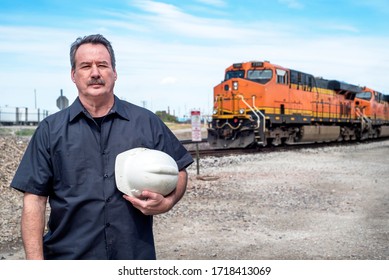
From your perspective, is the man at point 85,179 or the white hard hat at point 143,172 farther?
the man at point 85,179

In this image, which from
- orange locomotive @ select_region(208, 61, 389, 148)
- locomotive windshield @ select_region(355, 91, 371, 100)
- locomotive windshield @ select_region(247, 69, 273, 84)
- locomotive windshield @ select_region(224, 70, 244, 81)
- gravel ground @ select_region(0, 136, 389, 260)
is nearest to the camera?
gravel ground @ select_region(0, 136, 389, 260)

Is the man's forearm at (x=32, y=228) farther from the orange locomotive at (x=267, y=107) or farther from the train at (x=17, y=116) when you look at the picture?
the train at (x=17, y=116)

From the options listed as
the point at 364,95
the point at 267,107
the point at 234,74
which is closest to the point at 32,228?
the point at 267,107

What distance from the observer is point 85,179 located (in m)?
2.40

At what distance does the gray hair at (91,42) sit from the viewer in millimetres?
2435

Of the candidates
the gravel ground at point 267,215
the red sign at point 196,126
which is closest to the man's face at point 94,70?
the gravel ground at point 267,215

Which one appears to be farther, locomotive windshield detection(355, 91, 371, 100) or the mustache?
locomotive windshield detection(355, 91, 371, 100)

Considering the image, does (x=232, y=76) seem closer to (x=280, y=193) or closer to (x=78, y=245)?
(x=280, y=193)

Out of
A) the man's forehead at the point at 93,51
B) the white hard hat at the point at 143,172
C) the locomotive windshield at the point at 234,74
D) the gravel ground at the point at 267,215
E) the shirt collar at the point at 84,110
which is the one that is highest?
the locomotive windshield at the point at 234,74

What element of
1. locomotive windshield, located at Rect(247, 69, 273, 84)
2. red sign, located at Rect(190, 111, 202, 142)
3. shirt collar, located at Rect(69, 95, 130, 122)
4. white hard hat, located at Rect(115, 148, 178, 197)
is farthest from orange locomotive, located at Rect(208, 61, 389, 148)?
white hard hat, located at Rect(115, 148, 178, 197)

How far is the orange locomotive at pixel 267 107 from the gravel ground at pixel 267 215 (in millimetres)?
5774

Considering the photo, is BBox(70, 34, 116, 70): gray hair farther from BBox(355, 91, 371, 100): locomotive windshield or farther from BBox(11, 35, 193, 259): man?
BBox(355, 91, 371, 100): locomotive windshield

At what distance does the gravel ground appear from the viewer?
5844 mm

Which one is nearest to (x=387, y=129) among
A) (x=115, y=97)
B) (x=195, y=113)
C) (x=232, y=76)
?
(x=232, y=76)
